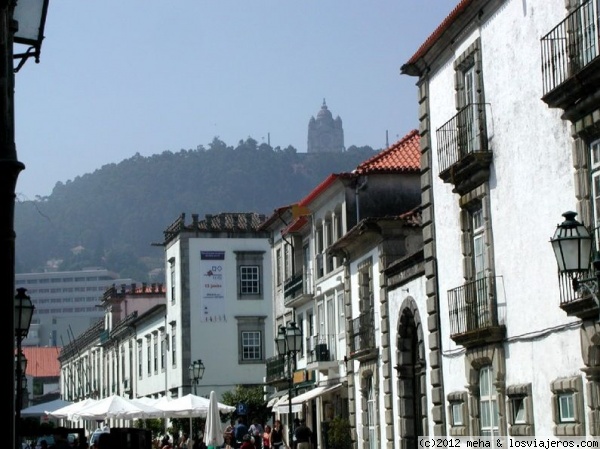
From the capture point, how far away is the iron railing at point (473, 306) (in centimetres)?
2270

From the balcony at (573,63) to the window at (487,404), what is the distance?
21.2 feet

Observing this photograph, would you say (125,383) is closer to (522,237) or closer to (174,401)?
(174,401)

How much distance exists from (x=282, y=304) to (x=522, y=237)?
30079 mm

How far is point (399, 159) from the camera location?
3856 cm

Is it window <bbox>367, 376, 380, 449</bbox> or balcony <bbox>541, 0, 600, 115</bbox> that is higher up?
balcony <bbox>541, 0, 600, 115</bbox>

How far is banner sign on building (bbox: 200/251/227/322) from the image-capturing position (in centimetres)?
6600

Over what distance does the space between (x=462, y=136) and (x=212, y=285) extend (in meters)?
43.4

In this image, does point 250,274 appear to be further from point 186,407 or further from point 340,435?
point 340,435

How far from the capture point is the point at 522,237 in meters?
21.4

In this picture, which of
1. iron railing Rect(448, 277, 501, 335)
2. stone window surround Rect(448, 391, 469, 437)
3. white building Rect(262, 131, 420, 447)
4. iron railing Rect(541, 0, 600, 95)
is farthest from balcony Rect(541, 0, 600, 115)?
white building Rect(262, 131, 420, 447)

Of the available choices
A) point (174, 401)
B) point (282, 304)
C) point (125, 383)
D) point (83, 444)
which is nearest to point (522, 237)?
point (83, 444)

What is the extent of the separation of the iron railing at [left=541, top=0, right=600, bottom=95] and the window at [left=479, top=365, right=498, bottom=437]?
642cm

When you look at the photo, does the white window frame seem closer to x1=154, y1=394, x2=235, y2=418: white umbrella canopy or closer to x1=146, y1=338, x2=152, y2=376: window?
x1=146, y1=338, x2=152, y2=376: window

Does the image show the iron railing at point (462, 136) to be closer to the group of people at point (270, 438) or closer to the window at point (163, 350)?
the group of people at point (270, 438)
